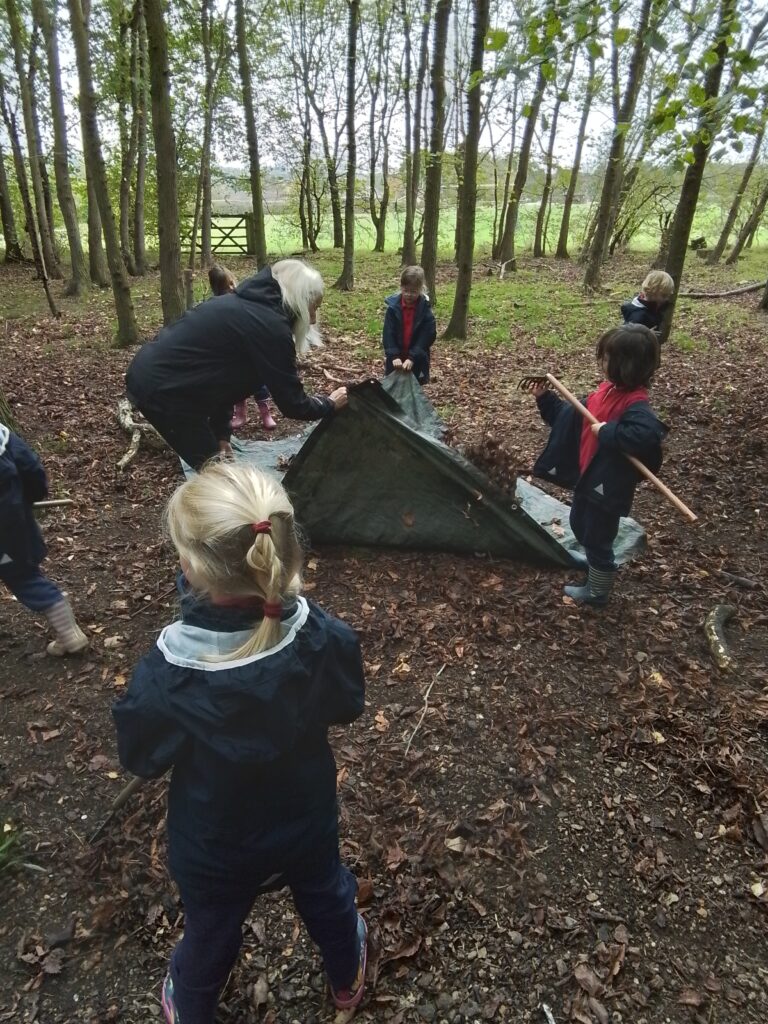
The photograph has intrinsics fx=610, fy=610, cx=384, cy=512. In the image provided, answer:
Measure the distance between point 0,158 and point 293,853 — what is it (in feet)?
67.3

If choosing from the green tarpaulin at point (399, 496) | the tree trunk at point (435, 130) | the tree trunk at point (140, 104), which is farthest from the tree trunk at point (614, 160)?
the green tarpaulin at point (399, 496)

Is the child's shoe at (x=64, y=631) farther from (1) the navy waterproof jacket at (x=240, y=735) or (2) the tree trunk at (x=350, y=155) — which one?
(2) the tree trunk at (x=350, y=155)

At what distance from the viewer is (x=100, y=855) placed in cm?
Result: 241

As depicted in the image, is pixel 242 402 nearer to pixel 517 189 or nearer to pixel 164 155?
pixel 164 155

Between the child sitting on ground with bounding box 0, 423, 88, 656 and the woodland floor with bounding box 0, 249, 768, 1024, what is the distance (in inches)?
13.8

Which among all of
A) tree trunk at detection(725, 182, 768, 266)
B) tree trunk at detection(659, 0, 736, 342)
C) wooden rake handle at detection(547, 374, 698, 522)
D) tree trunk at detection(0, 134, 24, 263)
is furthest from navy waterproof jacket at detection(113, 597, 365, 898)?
tree trunk at detection(0, 134, 24, 263)

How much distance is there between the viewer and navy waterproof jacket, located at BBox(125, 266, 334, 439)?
365cm

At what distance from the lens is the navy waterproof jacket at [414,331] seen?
631 cm

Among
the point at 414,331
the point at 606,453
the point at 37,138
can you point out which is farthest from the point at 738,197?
the point at 606,453

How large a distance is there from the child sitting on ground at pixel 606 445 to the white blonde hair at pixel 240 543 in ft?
7.52

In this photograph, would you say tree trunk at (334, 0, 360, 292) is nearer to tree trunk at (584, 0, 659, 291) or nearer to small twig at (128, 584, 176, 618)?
tree trunk at (584, 0, 659, 291)

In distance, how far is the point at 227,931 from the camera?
1633 millimetres

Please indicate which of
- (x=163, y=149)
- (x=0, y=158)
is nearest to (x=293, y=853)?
(x=163, y=149)

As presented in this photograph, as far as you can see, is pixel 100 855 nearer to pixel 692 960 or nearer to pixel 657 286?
pixel 692 960
